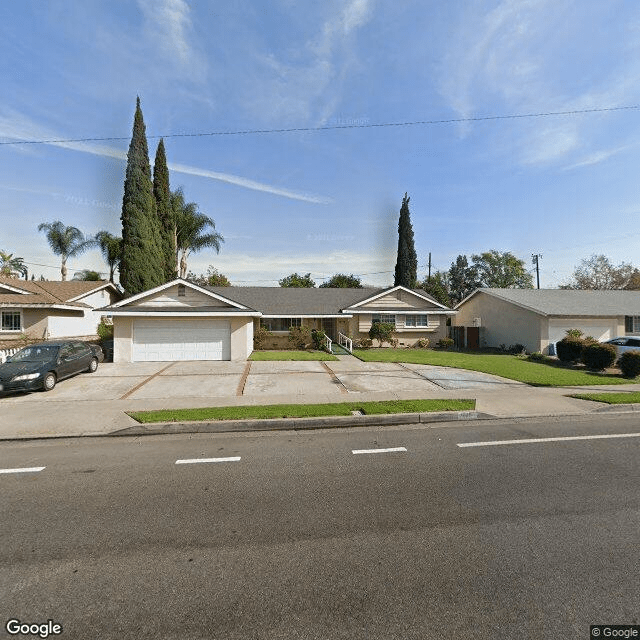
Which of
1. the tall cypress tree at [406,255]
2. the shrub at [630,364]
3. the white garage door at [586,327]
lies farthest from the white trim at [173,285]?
the tall cypress tree at [406,255]

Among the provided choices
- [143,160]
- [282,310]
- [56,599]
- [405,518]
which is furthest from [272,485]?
[143,160]

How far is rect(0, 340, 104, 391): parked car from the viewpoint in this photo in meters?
10.4

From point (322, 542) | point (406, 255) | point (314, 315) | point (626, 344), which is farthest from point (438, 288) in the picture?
point (322, 542)

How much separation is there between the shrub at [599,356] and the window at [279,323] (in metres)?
16.7

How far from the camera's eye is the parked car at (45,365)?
10.4 meters

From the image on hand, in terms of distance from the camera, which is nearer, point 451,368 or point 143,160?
point 451,368

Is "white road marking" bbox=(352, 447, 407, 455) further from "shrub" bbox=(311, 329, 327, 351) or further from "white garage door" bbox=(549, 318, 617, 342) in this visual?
"white garage door" bbox=(549, 318, 617, 342)

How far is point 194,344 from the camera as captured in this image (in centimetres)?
1875

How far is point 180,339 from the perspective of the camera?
18.7 meters

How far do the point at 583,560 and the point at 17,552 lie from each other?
5.31m

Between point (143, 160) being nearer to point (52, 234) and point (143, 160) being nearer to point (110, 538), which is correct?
point (52, 234)

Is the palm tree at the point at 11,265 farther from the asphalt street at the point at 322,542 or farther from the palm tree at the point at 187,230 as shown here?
the asphalt street at the point at 322,542

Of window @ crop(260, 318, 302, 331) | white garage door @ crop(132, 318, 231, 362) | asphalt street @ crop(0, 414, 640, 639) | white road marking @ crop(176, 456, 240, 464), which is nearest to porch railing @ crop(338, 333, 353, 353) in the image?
window @ crop(260, 318, 302, 331)

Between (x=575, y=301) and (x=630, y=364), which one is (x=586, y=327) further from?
(x=630, y=364)
